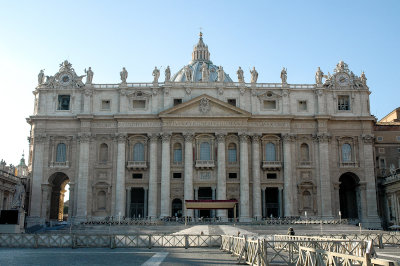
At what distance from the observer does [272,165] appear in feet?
206

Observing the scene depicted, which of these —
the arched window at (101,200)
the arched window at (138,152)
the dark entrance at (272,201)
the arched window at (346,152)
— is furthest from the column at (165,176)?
the arched window at (346,152)

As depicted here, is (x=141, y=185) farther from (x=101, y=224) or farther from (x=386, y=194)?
(x=386, y=194)

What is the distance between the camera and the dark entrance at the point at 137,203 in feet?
211

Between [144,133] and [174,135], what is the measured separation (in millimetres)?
3968

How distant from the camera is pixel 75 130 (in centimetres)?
6438

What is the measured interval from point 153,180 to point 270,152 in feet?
52.1

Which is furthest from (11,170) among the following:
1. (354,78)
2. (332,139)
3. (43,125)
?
(354,78)

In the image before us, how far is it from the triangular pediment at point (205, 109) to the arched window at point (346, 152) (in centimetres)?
1377

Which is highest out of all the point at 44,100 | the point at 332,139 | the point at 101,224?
the point at 44,100

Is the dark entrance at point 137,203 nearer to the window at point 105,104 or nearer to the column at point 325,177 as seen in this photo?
the window at point 105,104

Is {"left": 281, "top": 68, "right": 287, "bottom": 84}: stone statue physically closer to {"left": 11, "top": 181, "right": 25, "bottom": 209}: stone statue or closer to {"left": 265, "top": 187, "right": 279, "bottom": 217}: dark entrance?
{"left": 265, "top": 187, "right": 279, "bottom": 217}: dark entrance

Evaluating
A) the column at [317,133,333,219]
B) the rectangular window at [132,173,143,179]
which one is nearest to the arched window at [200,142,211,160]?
the rectangular window at [132,173,143,179]

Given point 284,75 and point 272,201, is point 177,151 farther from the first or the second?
point 284,75

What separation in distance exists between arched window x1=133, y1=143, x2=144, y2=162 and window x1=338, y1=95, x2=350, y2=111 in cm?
2758
